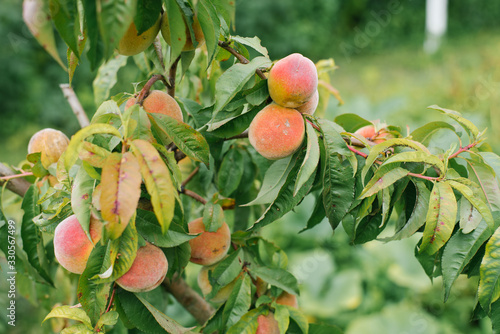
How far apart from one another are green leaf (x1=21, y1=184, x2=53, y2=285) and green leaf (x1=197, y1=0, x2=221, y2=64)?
37cm

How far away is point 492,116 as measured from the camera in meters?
3.14

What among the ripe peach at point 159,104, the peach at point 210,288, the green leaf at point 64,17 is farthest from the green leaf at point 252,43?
the peach at point 210,288

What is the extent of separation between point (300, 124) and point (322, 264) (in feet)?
6.19

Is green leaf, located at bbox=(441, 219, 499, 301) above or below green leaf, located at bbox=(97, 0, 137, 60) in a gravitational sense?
below

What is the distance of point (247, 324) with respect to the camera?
0.63m

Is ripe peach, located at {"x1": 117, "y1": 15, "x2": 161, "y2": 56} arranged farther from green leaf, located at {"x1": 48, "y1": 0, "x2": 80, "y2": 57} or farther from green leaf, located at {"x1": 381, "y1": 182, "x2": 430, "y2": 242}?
green leaf, located at {"x1": 381, "y1": 182, "x2": 430, "y2": 242}

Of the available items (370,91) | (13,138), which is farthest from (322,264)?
(13,138)

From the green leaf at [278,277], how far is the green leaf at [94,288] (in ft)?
0.78

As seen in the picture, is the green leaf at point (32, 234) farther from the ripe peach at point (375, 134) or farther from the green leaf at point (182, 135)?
the ripe peach at point (375, 134)

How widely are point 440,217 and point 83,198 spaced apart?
0.40 metres

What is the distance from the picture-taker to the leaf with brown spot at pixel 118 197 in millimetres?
402

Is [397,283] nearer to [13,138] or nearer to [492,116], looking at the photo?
[492,116]

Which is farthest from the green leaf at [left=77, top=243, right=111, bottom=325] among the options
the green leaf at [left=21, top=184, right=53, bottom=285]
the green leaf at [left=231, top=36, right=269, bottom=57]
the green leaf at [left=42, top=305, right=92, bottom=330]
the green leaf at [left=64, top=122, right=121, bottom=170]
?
the green leaf at [left=231, top=36, right=269, bottom=57]

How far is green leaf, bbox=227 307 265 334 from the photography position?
2.03 ft
